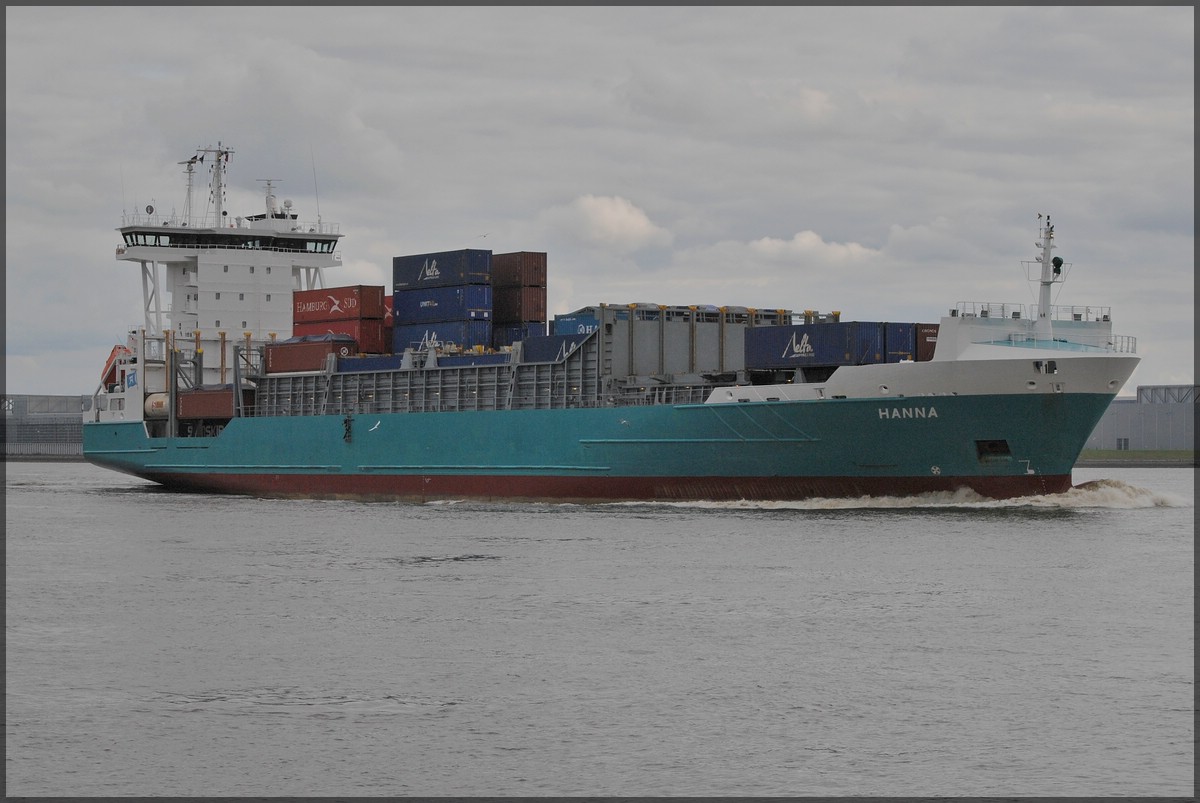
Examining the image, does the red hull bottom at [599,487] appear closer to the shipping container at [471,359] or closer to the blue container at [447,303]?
the shipping container at [471,359]

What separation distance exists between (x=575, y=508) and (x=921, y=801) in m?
30.5

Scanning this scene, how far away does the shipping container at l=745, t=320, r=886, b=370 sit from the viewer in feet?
126

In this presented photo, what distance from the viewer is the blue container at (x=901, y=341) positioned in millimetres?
38875

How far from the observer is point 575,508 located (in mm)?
41938

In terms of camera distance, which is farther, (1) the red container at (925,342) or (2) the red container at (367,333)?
(2) the red container at (367,333)

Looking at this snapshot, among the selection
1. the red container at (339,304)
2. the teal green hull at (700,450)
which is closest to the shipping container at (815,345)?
the teal green hull at (700,450)

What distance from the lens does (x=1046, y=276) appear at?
126 ft

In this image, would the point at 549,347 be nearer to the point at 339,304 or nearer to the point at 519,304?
the point at 519,304

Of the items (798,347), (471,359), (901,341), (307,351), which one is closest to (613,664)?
(798,347)

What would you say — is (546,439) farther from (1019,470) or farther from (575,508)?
(1019,470)

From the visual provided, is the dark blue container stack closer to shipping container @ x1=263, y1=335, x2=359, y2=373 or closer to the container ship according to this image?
the container ship

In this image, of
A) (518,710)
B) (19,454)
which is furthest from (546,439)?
(19,454)

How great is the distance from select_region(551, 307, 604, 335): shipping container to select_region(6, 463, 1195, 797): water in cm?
1218

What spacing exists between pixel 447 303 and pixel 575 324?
236 inches
